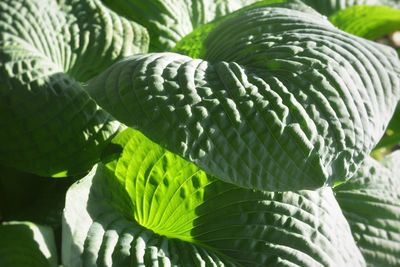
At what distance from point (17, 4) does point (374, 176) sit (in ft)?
2.30

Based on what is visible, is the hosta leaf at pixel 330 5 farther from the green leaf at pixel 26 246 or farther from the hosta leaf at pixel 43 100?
the green leaf at pixel 26 246

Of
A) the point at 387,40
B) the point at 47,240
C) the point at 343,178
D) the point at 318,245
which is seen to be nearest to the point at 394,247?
the point at 318,245

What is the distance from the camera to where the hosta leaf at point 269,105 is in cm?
81

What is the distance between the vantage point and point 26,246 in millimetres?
1023

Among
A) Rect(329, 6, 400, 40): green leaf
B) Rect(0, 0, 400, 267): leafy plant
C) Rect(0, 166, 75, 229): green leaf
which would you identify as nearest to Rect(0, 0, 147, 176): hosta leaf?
Rect(0, 0, 400, 267): leafy plant

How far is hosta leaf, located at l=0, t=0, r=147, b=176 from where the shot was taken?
1052 millimetres

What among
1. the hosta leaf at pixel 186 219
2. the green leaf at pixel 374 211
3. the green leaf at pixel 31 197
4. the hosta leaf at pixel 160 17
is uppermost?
the hosta leaf at pixel 160 17

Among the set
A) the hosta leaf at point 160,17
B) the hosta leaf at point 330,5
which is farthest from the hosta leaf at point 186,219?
the hosta leaf at point 330,5

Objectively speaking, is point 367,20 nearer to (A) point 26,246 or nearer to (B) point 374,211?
(B) point 374,211

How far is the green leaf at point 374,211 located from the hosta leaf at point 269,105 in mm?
322

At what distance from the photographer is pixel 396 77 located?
0.93 meters

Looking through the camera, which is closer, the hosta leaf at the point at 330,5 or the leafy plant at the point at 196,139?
the leafy plant at the point at 196,139

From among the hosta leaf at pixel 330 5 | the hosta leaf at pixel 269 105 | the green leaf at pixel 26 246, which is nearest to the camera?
the hosta leaf at pixel 269 105

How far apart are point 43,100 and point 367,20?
2.47 ft
